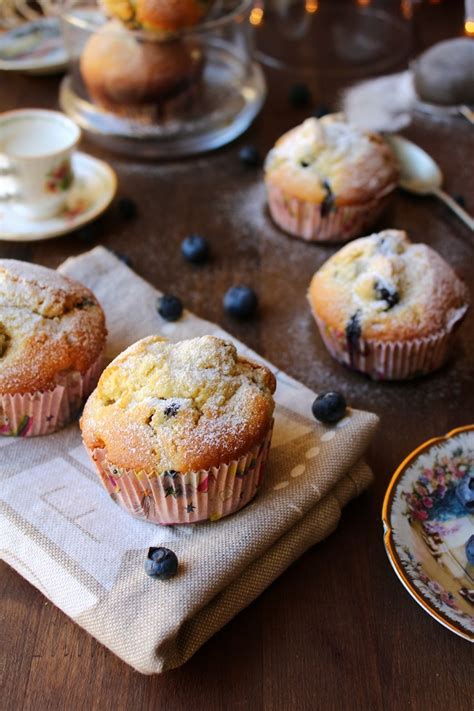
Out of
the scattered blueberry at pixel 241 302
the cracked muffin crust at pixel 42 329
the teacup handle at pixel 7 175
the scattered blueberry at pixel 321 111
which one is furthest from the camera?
the scattered blueberry at pixel 321 111

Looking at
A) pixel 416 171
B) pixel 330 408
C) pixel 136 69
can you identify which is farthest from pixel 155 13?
pixel 330 408

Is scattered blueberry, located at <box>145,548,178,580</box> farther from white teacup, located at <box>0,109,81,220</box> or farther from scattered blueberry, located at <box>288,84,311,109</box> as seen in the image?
scattered blueberry, located at <box>288,84,311,109</box>

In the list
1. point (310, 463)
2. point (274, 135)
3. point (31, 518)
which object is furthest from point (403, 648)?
point (274, 135)

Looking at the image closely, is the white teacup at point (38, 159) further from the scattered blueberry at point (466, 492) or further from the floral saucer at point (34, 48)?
the scattered blueberry at point (466, 492)

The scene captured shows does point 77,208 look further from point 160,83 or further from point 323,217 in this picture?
point 323,217

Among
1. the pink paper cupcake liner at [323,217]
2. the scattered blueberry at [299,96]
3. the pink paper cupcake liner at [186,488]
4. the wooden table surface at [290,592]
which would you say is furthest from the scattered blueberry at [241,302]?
the scattered blueberry at [299,96]
